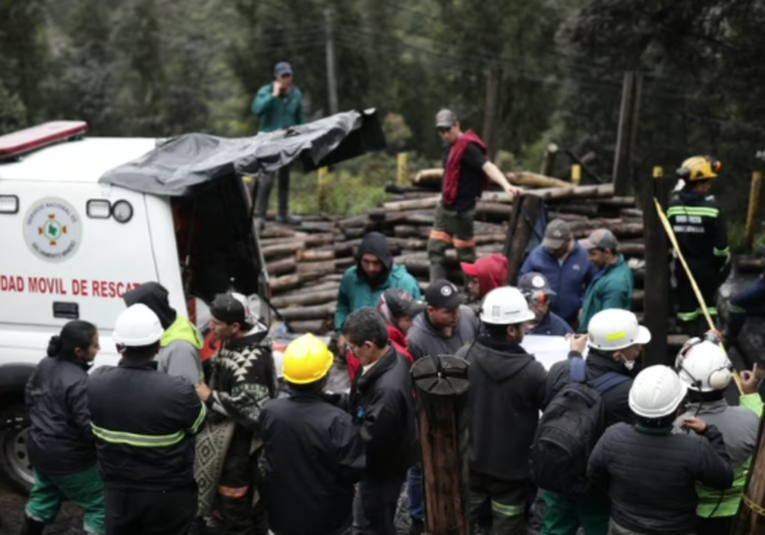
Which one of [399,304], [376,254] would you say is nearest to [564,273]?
[376,254]

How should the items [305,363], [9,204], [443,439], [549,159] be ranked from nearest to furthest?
[443,439] → [305,363] → [9,204] → [549,159]

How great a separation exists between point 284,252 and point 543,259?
4.65 metres

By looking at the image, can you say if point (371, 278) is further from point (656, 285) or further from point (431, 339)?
point (656, 285)

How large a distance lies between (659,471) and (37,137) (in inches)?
226

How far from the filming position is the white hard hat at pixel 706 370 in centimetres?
554

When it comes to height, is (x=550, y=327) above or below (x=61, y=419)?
above

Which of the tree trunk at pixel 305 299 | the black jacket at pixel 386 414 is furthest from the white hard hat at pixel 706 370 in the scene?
the tree trunk at pixel 305 299

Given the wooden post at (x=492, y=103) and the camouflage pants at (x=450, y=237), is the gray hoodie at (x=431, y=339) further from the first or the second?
the wooden post at (x=492, y=103)

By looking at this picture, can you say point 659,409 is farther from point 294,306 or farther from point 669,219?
point 294,306

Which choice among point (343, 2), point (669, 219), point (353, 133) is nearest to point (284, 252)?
point (353, 133)

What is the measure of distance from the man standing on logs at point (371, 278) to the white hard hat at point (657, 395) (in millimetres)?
3060

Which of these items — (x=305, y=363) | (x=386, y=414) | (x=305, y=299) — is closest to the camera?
(x=305, y=363)

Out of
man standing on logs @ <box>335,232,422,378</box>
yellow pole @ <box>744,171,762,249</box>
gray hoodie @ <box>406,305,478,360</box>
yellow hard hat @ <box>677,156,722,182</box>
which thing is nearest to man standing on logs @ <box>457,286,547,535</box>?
gray hoodie @ <box>406,305,478,360</box>

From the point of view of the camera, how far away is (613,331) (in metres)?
5.78
